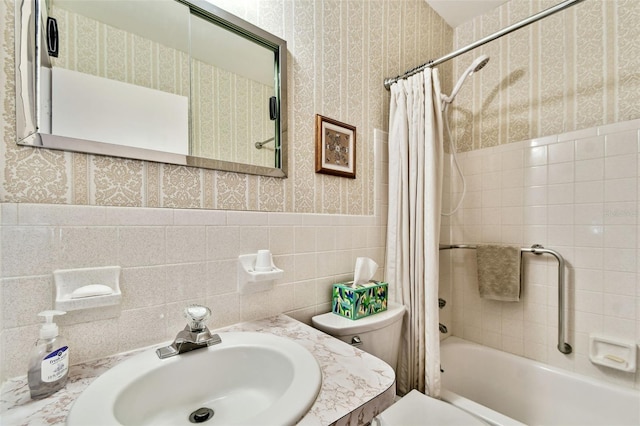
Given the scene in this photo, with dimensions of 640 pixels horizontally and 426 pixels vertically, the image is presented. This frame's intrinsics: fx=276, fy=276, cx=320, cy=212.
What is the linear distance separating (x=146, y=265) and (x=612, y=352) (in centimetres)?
197

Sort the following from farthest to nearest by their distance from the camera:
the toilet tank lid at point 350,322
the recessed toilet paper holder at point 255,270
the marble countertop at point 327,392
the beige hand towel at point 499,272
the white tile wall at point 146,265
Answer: the beige hand towel at point 499,272
the toilet tank lid at point 350,322
the recessed toilet paper holder at point 255,270
the white tile wall at point 146,265
the marble countertop at point 327,392

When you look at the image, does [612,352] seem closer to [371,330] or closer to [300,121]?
[371,330]

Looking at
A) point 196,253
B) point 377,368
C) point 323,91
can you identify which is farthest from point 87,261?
point 323,91

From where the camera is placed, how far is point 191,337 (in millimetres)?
713

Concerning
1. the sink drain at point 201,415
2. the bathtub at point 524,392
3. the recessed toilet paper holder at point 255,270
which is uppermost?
the recessed toilet paper holder at point 255,270

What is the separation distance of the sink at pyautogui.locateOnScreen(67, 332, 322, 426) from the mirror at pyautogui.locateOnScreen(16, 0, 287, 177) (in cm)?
54

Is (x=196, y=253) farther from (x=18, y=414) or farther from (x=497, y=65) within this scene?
(x=497, y=65)

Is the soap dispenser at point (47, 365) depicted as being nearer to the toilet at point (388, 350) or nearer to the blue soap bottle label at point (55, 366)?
the blue soap bottle label at point (55, 366)

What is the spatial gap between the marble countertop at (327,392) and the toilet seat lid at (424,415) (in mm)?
433

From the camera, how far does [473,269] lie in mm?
1753

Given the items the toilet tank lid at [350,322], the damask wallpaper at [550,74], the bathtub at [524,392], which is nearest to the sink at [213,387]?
the toilet tank lid at [350,322]

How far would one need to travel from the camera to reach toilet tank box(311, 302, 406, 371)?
39.7 inches

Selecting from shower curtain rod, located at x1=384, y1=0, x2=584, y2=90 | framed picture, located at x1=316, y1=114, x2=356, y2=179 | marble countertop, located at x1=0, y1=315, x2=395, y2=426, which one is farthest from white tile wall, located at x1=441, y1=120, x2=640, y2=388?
marble countertop, located at x1=0, y1=315, x2=395, y2=426

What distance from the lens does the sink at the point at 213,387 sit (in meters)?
0.50
